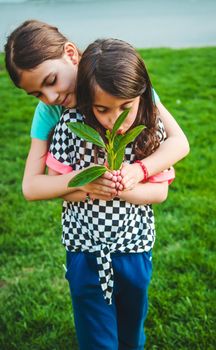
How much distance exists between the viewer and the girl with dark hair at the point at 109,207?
142 centimetres

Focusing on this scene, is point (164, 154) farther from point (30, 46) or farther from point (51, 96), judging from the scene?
point (30, 46)

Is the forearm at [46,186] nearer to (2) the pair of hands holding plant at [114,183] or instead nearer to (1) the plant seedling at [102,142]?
(2) the pair of hands holding plant at [114,183]

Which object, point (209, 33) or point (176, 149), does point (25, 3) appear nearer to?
point (209, 33)

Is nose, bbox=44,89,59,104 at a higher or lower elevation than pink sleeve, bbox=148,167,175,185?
higher

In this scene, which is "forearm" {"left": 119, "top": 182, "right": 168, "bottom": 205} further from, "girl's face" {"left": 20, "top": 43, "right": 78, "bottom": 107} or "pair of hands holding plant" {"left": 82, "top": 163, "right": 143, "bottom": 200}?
"girl's face" {"left": 20, "top": 43, "right": 78, "bottom": 107}

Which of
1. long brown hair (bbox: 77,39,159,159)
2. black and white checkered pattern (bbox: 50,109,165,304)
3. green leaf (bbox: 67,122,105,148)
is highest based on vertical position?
long brown hair (bbox: 77,39,159,159)

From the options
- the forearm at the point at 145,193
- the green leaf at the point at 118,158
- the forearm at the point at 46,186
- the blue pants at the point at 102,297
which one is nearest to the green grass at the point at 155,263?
the blue pants at the point at 102,297

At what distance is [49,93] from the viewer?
1507mm

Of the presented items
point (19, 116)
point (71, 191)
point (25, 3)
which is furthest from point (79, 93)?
point (25, 3)

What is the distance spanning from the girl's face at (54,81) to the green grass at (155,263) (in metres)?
1.41

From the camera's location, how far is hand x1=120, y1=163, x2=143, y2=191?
4.67ft

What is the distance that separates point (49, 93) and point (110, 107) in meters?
0.21

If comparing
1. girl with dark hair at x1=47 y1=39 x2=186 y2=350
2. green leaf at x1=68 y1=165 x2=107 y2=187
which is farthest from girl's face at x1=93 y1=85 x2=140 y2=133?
green leaf at x1=68 y1=165 x2=107 y2=187

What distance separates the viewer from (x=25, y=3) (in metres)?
6.71
